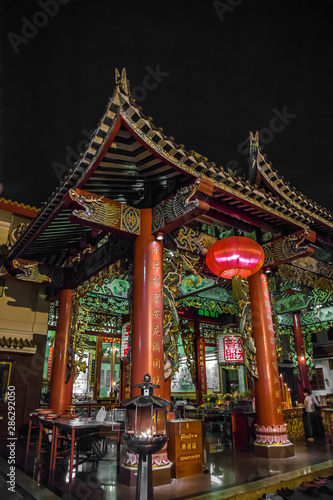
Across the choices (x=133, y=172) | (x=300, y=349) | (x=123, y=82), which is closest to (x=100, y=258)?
(x=133, y=172)

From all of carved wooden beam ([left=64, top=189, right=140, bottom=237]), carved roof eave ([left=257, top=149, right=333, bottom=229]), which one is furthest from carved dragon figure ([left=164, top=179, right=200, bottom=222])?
carved roof eave ([left=257, top=149, right=333, bottom=229])

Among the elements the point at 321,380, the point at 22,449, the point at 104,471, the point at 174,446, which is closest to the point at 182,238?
the point at 174,446

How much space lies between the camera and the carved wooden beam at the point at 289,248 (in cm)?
677

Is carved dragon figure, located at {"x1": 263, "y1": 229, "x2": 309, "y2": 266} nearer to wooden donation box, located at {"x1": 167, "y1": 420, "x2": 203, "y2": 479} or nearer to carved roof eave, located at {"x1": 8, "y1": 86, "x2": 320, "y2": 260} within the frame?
carved roof eave, located at {"x1": 8, "y1": 86, "x2": 320, "y2": 260}

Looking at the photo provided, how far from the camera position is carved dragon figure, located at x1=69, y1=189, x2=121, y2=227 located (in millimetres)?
5000

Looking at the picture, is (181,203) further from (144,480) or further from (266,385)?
(266,385)

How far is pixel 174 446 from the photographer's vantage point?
4859mm

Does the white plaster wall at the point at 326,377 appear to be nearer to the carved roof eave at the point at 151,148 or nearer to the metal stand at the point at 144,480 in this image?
the carved roof eave at the point at 151,148

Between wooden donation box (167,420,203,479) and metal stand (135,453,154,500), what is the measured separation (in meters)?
1.39

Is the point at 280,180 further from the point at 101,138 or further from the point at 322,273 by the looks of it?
the point at 101,138

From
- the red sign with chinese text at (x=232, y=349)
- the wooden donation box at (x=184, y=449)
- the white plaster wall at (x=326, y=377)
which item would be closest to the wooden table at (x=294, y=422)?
the red sign with chinese text at (x=232, y=349)

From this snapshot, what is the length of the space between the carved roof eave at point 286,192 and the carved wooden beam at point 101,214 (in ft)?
11.4

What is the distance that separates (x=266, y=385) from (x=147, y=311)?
3291 millimetres

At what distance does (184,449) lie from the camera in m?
4.91
